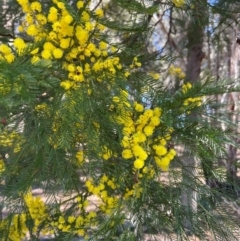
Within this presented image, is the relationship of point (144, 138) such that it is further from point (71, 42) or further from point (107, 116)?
point (71, 42)

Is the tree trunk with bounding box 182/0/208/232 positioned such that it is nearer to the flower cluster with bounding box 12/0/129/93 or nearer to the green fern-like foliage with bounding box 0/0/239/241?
the green fern-like foliage with bounding box 0/0/239/241

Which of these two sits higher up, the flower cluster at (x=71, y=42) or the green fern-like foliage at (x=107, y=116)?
the flower cluster at (x=71, y=42)

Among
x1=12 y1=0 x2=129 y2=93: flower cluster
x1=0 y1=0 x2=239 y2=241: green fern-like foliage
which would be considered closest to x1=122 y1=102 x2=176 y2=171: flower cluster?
x1=0 y1=0 x2=239 y2=241: green fern-like foliage

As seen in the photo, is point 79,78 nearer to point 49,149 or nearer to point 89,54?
point 89,54

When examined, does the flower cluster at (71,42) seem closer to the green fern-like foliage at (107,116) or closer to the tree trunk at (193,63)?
the green fern-like foliage at (107,116)

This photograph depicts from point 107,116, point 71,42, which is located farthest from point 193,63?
point 71,42

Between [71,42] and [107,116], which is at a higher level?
[71,42]

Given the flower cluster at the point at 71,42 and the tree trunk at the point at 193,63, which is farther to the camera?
the tree trunk at the point at 193,63

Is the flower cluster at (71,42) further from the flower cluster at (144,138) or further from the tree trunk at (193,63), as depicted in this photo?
the tree trunk at (193,63)

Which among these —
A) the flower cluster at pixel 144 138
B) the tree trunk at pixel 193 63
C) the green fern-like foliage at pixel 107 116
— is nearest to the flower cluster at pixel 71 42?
the green fern-like foliage at pixel 107 116

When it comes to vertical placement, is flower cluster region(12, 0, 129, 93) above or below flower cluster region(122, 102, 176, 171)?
above

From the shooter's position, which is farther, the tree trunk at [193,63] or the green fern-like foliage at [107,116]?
the tree trunk at [193,63]

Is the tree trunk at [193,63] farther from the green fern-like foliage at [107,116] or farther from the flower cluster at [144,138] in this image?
the flower cluster at [144,138]

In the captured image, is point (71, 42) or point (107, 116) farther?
point (107, 116)
